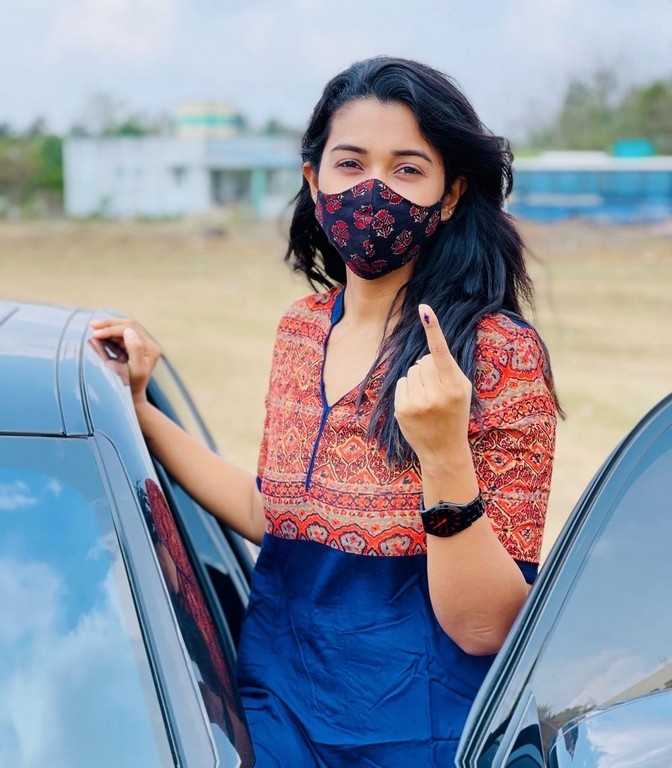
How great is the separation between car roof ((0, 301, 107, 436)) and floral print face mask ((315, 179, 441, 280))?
20.4 inches

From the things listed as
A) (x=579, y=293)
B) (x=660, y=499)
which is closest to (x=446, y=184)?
(x=660, y=499)

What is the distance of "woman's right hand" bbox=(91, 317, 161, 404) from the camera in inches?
88.5

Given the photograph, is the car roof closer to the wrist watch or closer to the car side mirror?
the wrist watch

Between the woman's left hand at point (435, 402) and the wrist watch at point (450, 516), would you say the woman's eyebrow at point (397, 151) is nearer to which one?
the woman's left hand at point (435, 402)

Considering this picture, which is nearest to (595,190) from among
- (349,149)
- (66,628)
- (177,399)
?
(177,399)

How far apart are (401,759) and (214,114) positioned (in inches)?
2203

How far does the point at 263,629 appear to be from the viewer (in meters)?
1.94

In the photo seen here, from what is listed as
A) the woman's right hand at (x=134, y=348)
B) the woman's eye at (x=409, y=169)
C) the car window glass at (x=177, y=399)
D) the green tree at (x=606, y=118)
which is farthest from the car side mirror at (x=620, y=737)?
the green tree at (x=606, y=118)

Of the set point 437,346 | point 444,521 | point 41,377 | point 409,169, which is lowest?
point 444,521

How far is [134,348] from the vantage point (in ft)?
Answer: 7.39

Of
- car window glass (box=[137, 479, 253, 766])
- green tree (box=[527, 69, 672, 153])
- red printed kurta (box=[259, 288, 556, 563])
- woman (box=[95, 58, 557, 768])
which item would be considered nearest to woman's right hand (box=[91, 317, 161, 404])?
woman (box=[95, 58, 557, 768])

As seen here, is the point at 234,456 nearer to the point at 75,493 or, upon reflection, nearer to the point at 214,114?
the point at 75,493

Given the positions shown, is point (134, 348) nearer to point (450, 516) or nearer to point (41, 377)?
point (41, 377)

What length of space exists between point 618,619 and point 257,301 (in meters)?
15.4
